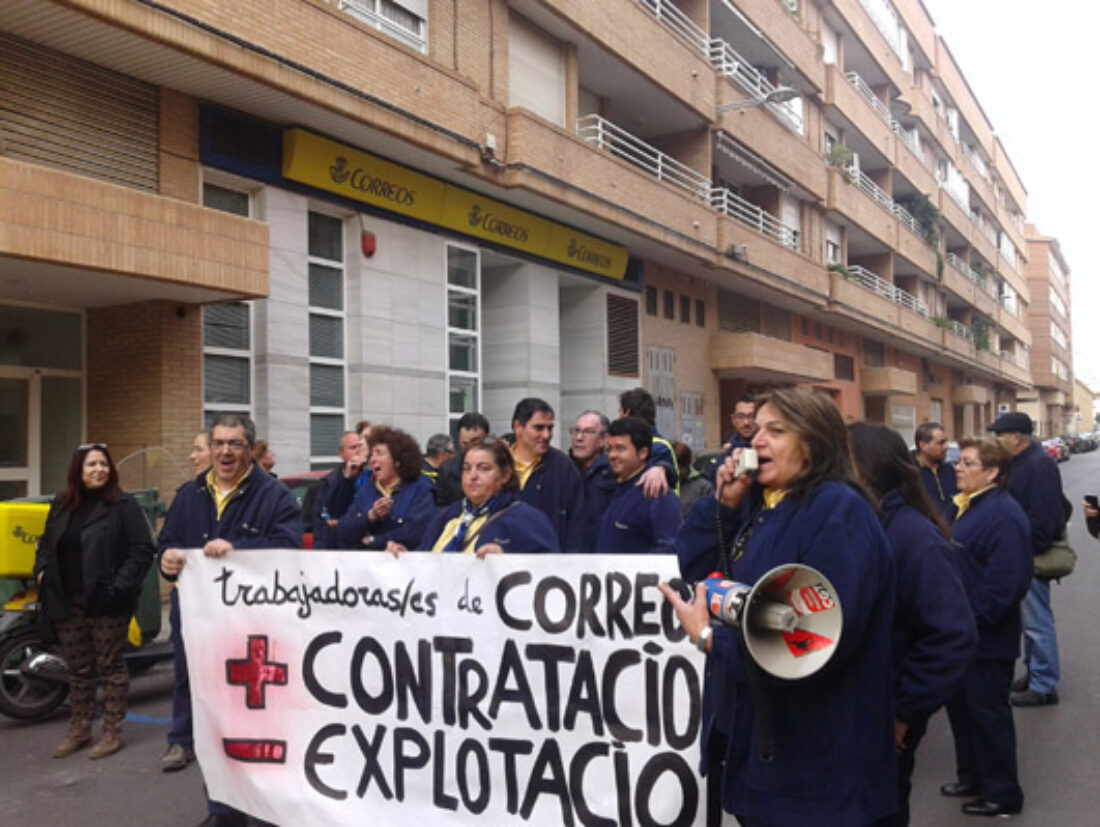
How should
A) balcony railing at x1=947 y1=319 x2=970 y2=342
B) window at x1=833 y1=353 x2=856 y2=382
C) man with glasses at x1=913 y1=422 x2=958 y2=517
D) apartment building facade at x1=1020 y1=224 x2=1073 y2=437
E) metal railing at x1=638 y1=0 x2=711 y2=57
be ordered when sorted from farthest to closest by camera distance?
apartment building facade at x1=1020 y1=224 x2=1073 y2=437, balcony railing at x1=947 y1=319 x2=970 y2=342, window at x1=833 y1=353 x2=856 y2=382, metal railing at x1=638 y1=0 x2=711 y2=57, man with glasses at x1=913 y1=422 x2=958 y2=517

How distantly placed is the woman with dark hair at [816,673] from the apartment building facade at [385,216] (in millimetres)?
7979

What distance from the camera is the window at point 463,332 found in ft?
50.1

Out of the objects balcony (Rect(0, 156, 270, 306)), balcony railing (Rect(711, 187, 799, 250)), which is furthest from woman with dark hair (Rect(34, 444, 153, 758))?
balcony railing (Rect(711, 187, 799, 250))

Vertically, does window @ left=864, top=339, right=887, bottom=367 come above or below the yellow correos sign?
below

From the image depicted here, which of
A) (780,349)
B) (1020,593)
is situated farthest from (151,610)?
(780,349)

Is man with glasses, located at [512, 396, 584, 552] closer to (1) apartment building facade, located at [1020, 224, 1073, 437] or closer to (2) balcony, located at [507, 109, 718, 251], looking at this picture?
(2) balcony, located at [507, 109, 718, 251]

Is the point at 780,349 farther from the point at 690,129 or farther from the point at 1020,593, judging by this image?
the point at 1020,593

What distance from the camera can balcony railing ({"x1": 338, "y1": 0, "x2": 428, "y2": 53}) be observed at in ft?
41.8

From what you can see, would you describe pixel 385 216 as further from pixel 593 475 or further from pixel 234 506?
pixel 234 506

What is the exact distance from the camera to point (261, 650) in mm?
4207

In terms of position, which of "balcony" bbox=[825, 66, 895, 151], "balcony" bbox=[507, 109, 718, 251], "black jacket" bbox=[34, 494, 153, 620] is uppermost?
"balcony" bbox=[825, 66, 895, 151]

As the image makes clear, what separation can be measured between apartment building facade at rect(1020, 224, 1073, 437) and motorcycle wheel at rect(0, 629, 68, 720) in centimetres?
8260

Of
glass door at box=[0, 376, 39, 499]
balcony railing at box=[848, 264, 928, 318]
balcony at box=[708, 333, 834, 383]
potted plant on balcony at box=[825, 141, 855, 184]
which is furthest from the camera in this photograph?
balcony railing at box=[848, 264, 928, 318]

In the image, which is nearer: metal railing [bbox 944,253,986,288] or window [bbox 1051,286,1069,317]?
metal railing [bbox 944,253,986,288]
